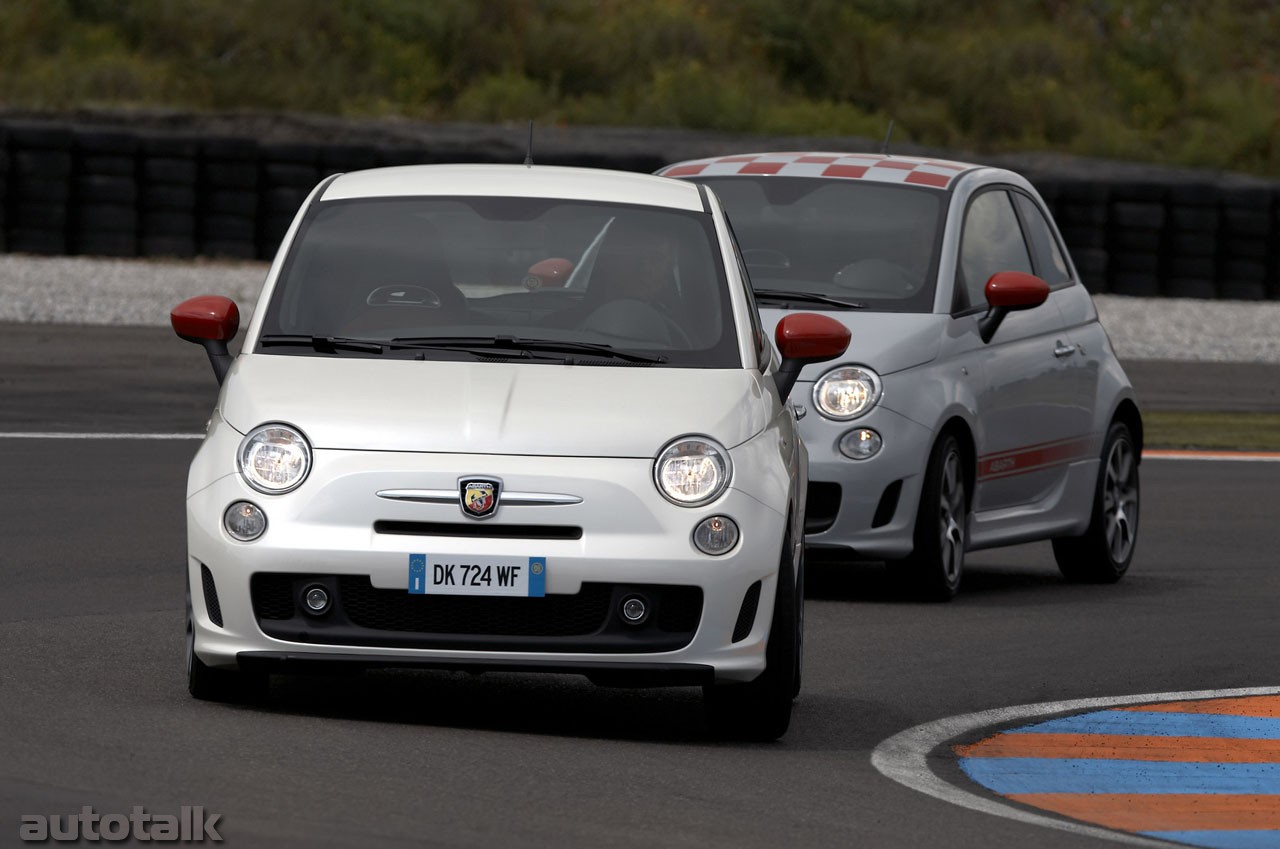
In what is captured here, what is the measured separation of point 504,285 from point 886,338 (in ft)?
9.61

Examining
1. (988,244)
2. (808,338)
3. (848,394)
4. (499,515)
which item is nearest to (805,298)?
(848,394)

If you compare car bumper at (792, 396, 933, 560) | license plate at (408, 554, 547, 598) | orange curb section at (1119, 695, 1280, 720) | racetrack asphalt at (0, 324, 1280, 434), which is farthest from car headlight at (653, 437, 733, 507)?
racetrack asphalt at (0, 324, 1280, 434)

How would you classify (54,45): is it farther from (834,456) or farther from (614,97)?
(834,456)

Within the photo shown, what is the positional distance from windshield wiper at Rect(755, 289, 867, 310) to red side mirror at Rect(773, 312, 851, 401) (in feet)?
8.72

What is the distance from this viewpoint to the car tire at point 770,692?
22.7 feet

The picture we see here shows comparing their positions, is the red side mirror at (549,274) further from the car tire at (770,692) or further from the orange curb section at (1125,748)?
the orange curb section at (1125,748)

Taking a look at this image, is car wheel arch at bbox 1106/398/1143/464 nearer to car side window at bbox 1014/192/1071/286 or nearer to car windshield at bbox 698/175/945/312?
car side window at bbox 1014/192/1071/286

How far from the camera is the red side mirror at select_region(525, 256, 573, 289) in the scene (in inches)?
299

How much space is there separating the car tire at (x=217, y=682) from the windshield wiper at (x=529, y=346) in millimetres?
973

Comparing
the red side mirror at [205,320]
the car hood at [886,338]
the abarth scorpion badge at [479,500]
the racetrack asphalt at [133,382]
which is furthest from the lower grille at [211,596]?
the racetrack asphalt at [133,382]

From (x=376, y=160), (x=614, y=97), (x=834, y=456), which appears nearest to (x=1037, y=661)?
(x=834, y=456)

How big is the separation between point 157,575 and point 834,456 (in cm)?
263

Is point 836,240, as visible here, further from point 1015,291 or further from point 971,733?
point 971,733

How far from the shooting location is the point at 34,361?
1948cm
